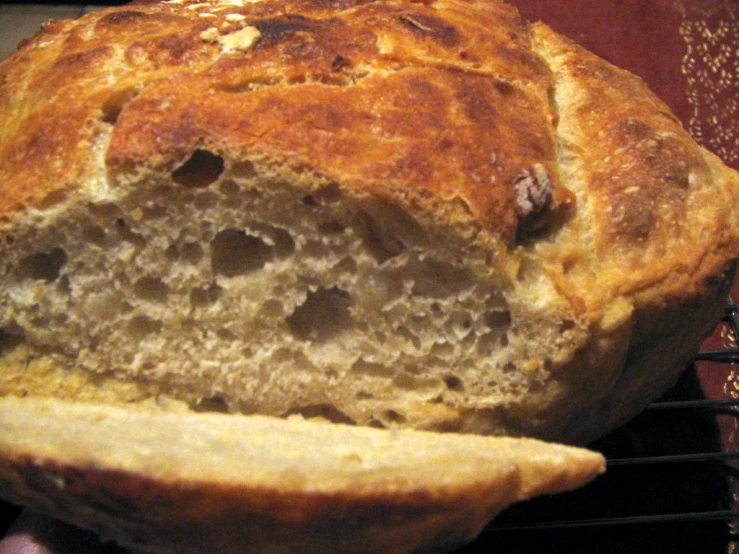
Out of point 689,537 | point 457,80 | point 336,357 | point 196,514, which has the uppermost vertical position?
point 457,80

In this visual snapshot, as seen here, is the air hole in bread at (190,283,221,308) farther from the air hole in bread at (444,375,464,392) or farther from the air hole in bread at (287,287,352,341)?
the air hole in bread at (444,375,464,392)

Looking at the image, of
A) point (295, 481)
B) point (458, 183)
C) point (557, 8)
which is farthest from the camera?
point (557, 8)

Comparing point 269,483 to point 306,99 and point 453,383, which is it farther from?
point 306,99

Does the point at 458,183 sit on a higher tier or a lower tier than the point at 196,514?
higher

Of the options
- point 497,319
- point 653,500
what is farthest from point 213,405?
point 653,500

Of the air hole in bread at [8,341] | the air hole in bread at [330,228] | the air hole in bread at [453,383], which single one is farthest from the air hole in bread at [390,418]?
the air hole in bread at [8,341]

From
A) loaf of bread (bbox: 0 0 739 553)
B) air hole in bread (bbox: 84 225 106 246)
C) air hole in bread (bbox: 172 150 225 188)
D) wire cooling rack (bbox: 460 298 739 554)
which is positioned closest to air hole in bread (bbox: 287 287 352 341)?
loaf of bread (bbox: 0 0 739 553)

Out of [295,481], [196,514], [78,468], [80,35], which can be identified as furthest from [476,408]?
[80,35]

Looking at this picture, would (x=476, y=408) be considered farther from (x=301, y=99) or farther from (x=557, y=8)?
(x=557, y=8)
